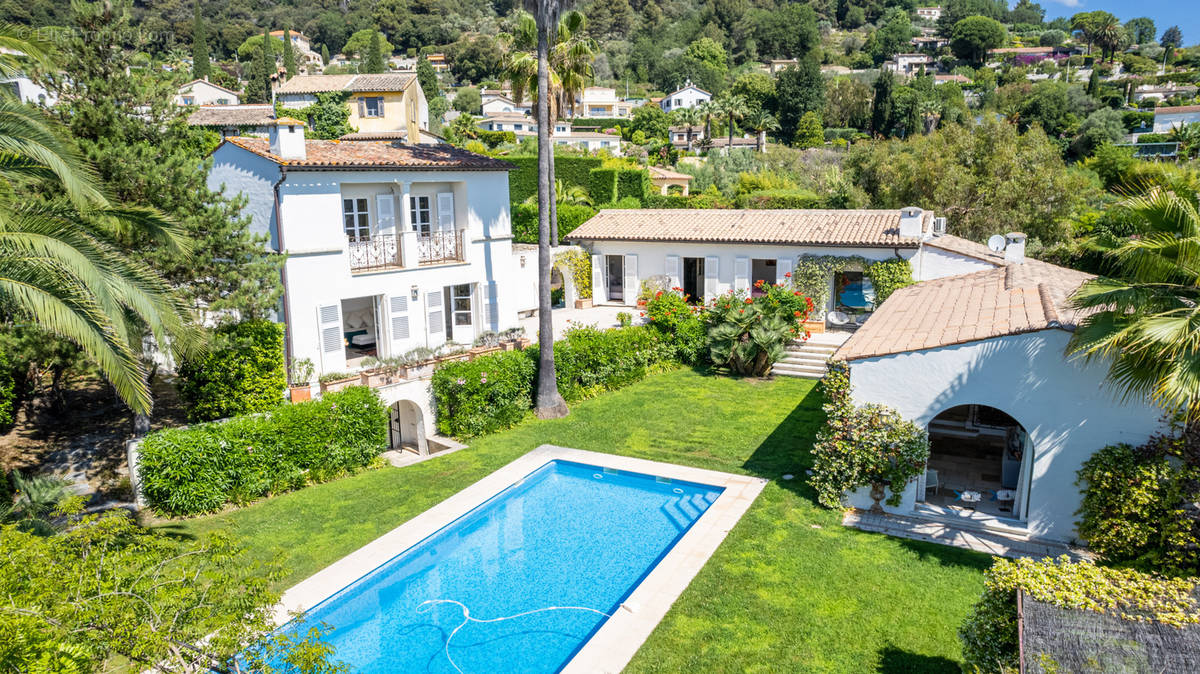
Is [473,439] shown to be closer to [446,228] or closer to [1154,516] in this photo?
[446,228]

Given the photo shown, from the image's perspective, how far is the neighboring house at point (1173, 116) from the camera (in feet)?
242

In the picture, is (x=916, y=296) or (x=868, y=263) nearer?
(x=916, y=296)

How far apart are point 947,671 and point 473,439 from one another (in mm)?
12175

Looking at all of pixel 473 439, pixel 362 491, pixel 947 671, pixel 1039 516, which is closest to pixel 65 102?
pixel 362 491

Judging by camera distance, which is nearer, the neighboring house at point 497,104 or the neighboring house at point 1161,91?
the neighboring house at point 1161,91

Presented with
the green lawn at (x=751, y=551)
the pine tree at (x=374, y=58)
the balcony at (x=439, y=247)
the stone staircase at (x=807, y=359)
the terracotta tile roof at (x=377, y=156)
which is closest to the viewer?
the green lawn at (x=751, y=551)

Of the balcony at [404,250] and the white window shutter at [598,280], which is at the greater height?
the balcony at [404,250]

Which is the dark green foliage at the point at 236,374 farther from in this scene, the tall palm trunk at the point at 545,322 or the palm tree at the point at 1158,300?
the palm tree at the point at 1158,300

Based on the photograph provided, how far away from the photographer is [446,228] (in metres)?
23.0

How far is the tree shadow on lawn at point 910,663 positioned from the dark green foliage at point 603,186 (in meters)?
36.6

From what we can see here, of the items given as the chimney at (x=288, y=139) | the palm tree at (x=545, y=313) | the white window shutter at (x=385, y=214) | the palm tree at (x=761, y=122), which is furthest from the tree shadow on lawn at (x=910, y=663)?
the palm tree at (x=761, y=122)

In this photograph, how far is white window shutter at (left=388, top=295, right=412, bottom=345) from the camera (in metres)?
21.3

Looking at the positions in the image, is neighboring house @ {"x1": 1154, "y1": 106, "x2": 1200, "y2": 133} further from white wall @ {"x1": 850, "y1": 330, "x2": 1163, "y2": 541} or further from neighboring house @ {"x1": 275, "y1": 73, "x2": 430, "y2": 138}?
white wall @ {"x1": 850, "y1": 330, "x2": 1163, "y2": 541}

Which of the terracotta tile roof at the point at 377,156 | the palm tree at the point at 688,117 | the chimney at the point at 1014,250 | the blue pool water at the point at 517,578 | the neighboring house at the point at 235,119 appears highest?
the palm tree at the point at 688,117
